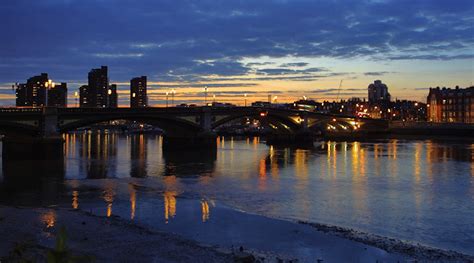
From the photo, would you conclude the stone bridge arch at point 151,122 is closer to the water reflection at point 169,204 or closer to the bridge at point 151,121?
the bridge at point 151,121

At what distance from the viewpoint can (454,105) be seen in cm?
18400

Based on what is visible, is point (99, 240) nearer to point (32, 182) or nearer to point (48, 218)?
point (48, 218)

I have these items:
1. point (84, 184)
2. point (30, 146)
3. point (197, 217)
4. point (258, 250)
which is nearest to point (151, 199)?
point (197, 217)

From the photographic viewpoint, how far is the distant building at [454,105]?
177 m

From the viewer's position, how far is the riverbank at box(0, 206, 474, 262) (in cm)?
1559

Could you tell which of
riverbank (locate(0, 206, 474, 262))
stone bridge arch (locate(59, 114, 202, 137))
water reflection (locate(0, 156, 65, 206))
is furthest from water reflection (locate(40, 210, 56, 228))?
stone bridge arch (locate(59, 114, 202, 137))

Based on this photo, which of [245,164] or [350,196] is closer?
[350,196]

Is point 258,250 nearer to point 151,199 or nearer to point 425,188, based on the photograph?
point 151,199

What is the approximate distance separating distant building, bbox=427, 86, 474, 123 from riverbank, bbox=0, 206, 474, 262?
567ft

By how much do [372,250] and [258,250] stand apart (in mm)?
3907

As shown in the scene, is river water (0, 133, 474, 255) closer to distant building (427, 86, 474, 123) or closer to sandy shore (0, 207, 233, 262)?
sandy shore (0, 207, 233, 262)

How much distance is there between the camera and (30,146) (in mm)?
64438

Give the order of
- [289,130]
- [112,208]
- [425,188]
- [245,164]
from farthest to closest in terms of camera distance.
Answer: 1. [289,130]
2. [245,164]
3. [425,188]
4. [112,208]

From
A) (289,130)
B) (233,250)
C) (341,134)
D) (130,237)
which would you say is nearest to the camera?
(233,250)
